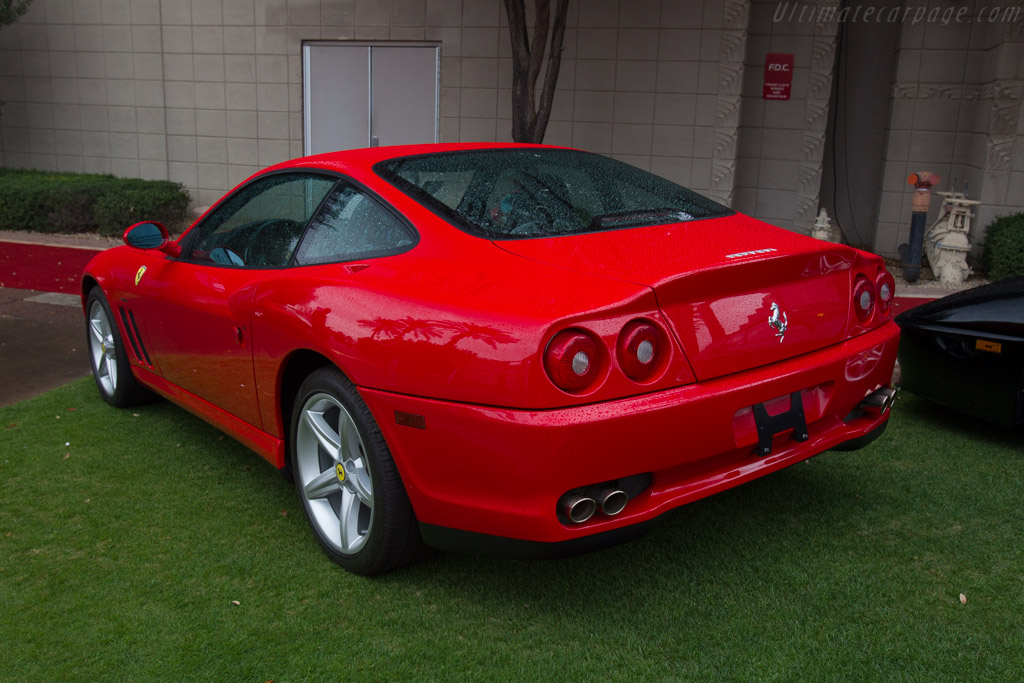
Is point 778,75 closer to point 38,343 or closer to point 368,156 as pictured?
point 368,156

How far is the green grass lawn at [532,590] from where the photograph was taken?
2.47 m

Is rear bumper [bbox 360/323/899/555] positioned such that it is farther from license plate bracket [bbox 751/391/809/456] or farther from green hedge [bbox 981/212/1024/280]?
green hedge [bbox 981/212/1024/280]

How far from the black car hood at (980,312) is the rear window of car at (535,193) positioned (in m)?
1.42

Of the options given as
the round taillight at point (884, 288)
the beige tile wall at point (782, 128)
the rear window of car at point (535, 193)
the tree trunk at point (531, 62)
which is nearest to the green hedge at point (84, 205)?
the tree trunk at point (531, 62)

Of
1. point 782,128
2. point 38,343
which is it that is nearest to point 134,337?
point 38,343

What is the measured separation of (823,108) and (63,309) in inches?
318

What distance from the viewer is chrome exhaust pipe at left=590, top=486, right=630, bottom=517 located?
2.40 metres

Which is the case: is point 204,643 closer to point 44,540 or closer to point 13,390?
point 44,540

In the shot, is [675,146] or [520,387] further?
[675,146]

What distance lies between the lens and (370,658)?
251 centimetres

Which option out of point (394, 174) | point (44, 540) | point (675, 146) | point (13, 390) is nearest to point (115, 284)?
point (13, 390)

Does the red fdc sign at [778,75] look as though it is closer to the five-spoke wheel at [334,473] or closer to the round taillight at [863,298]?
the round taillight at [863,298]

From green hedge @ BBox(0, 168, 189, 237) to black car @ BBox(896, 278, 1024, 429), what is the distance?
938cm

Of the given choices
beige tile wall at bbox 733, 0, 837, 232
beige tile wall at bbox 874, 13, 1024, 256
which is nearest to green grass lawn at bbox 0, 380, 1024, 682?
beige tile wall at bbox 874, 13, 1024, 256
